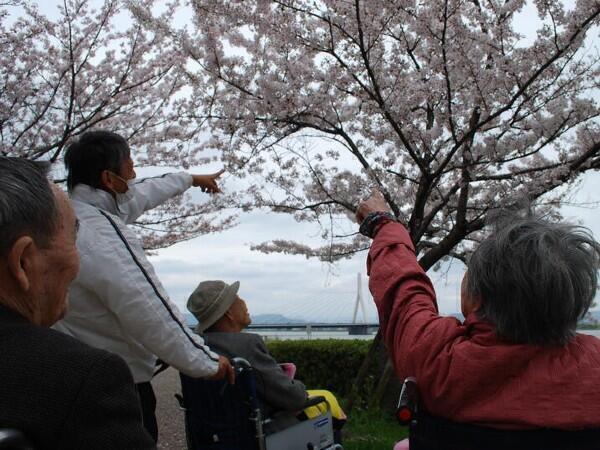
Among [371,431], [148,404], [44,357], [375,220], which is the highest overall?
[375,220]

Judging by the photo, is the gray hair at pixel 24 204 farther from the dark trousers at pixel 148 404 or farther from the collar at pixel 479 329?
the dark trousers at pixel 148 404

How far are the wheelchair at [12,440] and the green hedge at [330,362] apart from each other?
6.49 metres

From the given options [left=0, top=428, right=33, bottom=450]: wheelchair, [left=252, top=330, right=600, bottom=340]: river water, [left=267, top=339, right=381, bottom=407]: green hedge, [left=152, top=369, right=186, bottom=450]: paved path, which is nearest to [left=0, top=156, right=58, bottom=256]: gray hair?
[left=0, top=428, right=33, bottom=450]: wheelchair

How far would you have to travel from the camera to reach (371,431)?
506cm

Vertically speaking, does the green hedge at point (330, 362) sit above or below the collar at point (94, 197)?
below

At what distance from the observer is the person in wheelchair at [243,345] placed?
8.86 ft

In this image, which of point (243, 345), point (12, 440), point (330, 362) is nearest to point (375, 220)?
point (12, 440)

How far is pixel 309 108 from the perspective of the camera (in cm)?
503

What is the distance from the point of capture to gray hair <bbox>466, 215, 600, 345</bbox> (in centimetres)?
124

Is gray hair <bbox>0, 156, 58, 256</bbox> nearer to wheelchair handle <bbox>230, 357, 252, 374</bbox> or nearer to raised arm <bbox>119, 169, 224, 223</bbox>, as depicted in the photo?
raised arm <bbox>119, 169, 224, 223</bbox>

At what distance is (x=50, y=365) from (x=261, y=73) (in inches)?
176

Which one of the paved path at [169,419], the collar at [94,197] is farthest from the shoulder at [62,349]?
the paved path at [169,419]

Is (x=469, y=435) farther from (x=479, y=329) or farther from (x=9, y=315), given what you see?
(x=9, y=315)

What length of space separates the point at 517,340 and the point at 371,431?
4093mm
